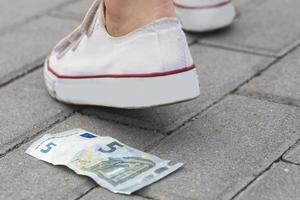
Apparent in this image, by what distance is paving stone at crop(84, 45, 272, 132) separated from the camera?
1.77 m

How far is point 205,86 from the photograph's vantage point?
194 centimetres

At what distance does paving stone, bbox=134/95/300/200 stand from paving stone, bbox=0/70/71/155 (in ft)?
1.11

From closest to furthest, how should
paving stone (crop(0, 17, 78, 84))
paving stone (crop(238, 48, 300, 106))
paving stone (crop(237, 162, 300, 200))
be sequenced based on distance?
paving stone (crop(237, 162, 300, 200))
paving stone (crop(238, 48, 300, 106))
paving stone (crop(0, 17, 78, 84))

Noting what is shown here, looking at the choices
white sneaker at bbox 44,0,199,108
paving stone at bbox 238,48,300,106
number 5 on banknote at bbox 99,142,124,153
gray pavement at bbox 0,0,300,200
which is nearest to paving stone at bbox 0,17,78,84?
gray pavement at bbox 0,0,300,200

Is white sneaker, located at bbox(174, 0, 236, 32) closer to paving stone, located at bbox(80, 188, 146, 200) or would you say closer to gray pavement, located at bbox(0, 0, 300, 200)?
gray pavement, located at bbox(0, 0, 300, 200)

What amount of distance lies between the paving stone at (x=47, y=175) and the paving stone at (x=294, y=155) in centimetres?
31

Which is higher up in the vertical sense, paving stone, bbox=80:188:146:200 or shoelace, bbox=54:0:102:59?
shoelace, bbox=54:0:102:59

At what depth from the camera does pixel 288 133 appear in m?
1.67

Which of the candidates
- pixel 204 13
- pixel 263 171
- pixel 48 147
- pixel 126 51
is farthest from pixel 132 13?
pixel 204 13

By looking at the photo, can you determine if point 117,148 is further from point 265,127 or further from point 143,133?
point 265,127

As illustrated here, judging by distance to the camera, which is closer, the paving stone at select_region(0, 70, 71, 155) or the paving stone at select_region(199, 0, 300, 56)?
the paving stone at select_region(0, 70, 71, 155)

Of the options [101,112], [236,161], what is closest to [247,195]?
[236,161]

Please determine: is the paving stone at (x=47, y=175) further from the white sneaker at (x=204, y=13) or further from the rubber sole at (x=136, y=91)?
the white sneaker at (x=204, y=13)

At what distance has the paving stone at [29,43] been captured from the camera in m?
2.13
